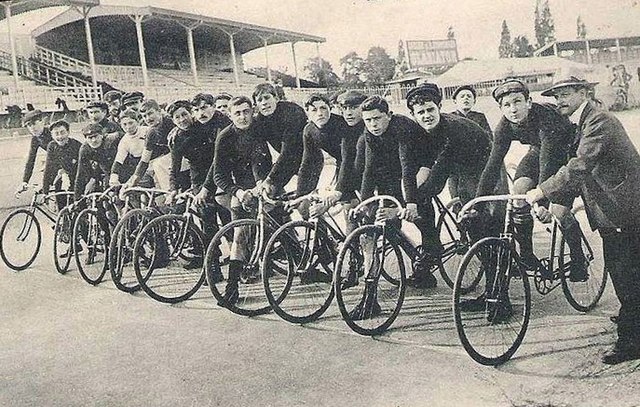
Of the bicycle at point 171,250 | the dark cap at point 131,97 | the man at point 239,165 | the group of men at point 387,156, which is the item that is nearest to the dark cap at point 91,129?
the group of men at point 387,156

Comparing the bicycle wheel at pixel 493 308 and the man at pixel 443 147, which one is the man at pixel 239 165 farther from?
the bicycle wheel at pixel 493 308

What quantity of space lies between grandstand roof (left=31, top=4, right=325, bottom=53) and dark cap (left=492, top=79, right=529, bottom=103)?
3.21 ft

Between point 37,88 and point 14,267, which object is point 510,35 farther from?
point 14,267

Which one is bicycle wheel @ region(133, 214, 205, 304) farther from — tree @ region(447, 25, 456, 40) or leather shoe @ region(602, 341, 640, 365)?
leather shoe @ region(602, 341, 640, 365)

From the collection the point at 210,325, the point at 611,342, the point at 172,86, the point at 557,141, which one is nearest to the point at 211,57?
the point at 172,86

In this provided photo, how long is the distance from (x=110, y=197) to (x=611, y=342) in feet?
11.0

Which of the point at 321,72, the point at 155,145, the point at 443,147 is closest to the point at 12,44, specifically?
the point at 155,145

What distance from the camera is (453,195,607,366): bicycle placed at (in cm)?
271

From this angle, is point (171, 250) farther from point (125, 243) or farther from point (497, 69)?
point (497, 69)

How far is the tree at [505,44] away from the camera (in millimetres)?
3027

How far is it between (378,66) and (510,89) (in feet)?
2.32

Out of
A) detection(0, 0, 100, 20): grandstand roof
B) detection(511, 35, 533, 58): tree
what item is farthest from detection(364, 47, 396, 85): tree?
detection(0, 0, 100, 20): grandstand roof

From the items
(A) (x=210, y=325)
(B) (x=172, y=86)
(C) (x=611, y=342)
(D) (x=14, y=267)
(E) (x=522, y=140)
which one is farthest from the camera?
(D) (x=14, y=267)

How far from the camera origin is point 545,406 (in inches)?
90.7
